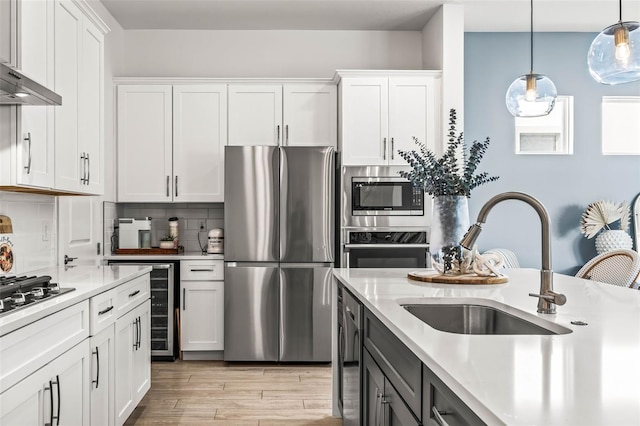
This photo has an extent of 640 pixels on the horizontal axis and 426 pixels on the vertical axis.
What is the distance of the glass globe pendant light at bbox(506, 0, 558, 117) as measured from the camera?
9.78 ft

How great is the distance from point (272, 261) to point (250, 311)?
432 millimetres

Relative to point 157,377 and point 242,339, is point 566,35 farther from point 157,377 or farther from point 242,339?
point 157,377

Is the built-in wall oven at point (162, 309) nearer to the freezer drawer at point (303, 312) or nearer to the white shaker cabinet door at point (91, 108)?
the freezer drawer at point (303, 312)

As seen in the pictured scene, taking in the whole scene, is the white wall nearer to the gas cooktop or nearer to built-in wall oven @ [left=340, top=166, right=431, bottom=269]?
built-in wall oven @ [left=340, top=166, right=431, bottom=269]

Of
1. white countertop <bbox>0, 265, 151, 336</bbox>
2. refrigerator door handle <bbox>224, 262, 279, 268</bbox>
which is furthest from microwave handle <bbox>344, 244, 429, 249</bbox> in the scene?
white countertop <bbox>0, 265, 151, 336</bbox>

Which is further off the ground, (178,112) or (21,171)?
(178,112)

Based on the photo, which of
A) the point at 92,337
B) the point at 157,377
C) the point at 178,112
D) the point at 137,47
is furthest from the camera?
the point at 137,47

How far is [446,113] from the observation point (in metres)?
4.62

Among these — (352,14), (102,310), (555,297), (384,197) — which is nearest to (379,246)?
(384,197)

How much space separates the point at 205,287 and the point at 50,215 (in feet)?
4.76

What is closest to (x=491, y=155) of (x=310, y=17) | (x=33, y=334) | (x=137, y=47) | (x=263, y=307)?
(x=310, y=17)

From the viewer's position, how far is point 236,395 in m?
3.70

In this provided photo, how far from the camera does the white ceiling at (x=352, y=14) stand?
4539 millimetres

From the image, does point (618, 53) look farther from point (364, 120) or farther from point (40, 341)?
point (364, 120)
